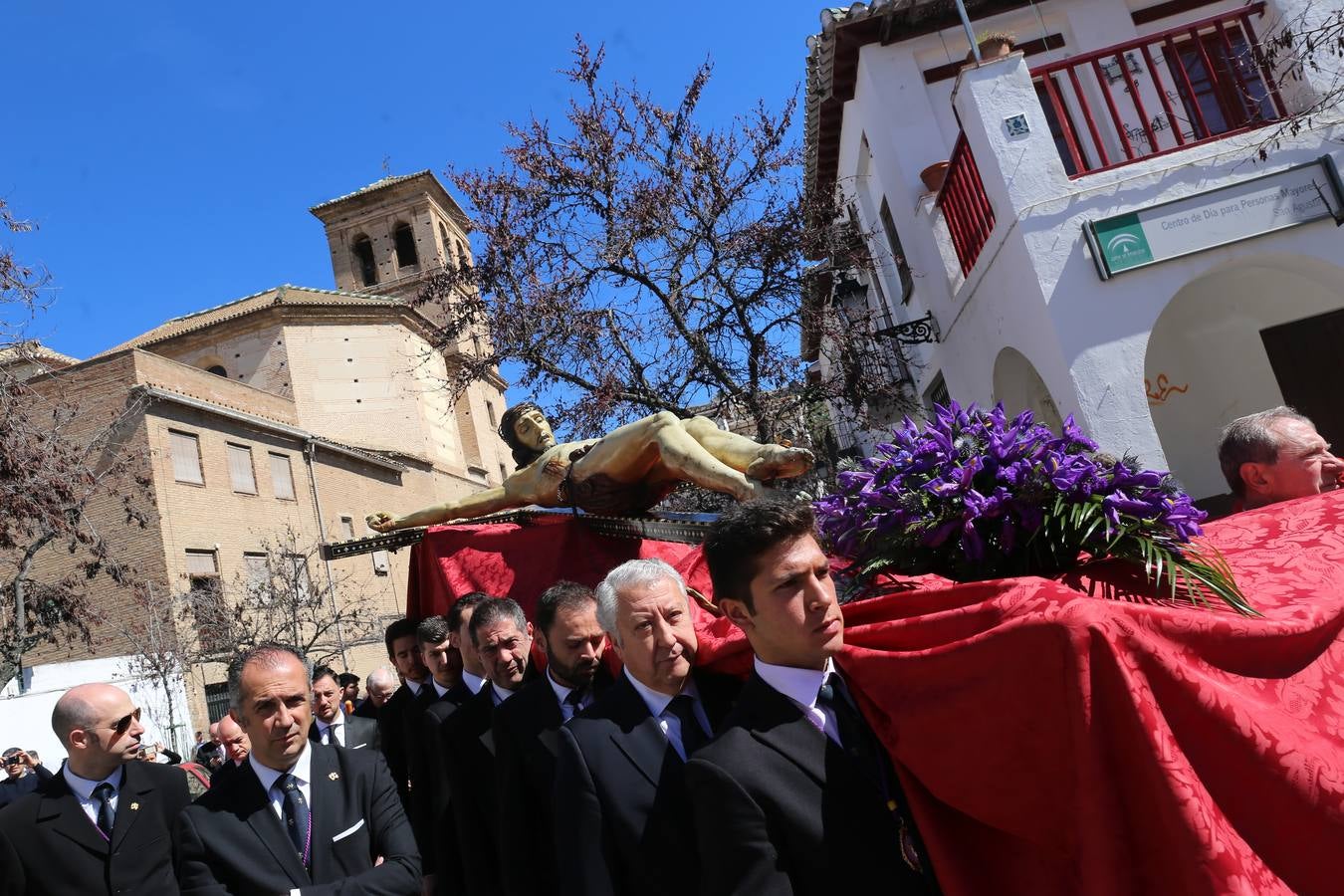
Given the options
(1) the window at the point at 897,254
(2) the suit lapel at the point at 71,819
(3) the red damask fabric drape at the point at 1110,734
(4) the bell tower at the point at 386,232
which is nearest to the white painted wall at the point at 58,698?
(1) the window at the point at 897,254

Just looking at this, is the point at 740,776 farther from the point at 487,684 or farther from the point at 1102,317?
the point at 1102,317

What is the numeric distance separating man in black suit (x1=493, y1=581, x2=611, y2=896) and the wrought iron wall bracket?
7.91 m

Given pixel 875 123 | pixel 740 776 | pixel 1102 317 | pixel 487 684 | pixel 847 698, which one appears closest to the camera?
pixel 740 776

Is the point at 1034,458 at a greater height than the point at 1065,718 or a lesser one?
greater

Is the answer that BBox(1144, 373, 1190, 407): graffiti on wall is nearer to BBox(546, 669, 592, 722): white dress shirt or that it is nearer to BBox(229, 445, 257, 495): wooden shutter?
BBox(546, 669, 592, 722): white dress shirt

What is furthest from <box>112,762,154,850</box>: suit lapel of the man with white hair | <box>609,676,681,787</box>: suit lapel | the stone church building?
the stone church building

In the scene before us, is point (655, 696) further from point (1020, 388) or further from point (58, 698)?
point (58, 698)

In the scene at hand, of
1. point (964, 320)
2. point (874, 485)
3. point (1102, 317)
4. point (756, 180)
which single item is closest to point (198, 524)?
point (756, 180)

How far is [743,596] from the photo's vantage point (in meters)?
2.06

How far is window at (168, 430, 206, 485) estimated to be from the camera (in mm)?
26766

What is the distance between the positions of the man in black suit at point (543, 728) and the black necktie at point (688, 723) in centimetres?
41

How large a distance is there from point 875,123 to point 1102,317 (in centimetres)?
435

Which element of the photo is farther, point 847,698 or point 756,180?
point 756,180

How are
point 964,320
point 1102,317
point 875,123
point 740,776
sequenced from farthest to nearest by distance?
point 875,123 < point 964,320 < point 1102,317 < point 740,776
